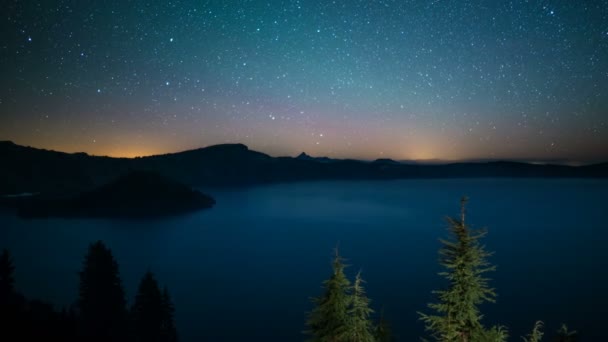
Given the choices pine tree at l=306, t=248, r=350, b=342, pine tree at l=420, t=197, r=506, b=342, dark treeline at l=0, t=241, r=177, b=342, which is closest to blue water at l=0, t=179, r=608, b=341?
dark treeline at l=0, t=241, r=177, b=342

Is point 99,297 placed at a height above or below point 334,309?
below

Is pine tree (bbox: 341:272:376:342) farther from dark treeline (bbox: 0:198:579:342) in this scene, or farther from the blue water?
the blue water

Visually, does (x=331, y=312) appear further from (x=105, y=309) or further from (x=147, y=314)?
(x=105, y=309)

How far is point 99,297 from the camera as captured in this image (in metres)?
32.1

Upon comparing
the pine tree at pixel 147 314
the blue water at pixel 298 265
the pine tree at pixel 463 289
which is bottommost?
the blue water at pixel 298 265

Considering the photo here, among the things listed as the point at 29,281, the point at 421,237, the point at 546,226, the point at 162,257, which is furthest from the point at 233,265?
the point at 546,226

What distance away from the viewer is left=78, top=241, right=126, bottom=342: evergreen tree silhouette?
3144 cm

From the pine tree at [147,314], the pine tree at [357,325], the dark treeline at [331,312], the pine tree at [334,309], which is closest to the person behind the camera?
the dark treeline at [331,312]

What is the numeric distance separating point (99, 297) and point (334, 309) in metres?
31.6

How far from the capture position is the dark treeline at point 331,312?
820 cm

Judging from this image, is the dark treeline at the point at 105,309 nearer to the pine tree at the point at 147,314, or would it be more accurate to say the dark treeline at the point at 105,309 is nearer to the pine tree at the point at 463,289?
the pine tree at the point at 147,314

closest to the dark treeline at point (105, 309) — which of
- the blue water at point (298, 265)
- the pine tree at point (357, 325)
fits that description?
the blue water at point (298, 265)

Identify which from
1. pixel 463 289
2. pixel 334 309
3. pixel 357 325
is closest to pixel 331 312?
pixel 334 309

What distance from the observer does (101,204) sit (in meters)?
194
